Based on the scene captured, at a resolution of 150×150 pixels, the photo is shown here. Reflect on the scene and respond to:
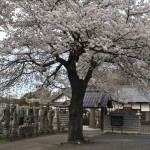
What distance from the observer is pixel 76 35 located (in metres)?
17.3

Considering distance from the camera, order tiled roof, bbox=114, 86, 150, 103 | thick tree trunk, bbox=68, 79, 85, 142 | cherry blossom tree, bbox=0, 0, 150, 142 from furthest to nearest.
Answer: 1. tiled roof, bbox=114, 86, 150, 103
2. thick tree trunk, bbox=68, 79, 85, 142
3. cherry blossom tree, bbox=0, 0, 150, 142

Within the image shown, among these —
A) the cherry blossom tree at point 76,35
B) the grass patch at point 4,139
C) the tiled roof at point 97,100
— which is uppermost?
the cherry blossom tree at point 76,35

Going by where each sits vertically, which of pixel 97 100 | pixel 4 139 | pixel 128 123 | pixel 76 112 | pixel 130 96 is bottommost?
pixel 4 139

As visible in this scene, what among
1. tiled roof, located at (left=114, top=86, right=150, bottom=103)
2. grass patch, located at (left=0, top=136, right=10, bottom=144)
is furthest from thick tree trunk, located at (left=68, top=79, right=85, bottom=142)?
tiled roof, located at (left=114, top=86, right=150, bottom=103)

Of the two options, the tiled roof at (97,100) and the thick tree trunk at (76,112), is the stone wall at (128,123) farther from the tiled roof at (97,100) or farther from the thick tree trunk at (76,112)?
the thick tree trunk at (76,112)

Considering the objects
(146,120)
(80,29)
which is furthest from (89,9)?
(146,120)

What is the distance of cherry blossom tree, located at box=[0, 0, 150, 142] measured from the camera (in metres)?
16.3

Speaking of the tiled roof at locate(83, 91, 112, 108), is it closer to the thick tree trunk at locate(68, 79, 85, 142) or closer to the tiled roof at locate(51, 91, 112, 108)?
the tiled roof at locate(51, 91, 112, 108)

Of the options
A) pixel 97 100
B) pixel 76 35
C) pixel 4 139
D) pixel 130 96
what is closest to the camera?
pixel 76 35

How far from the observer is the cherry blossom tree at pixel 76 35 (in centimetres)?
1634

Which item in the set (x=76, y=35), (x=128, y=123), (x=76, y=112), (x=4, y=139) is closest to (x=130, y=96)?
(x=128, y=123)

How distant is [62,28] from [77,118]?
587cm

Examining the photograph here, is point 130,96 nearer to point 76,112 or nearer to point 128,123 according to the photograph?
point 128,123

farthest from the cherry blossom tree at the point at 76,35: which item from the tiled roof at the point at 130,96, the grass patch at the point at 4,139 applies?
the tiled roof at the point at 130,96
